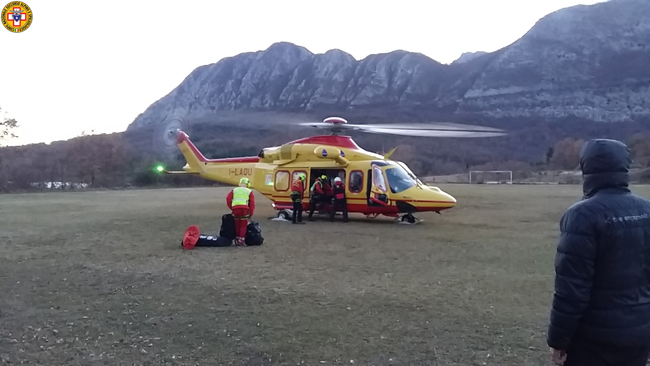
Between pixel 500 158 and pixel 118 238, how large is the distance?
77810 mm

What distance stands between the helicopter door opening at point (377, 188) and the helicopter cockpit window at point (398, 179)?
179mm

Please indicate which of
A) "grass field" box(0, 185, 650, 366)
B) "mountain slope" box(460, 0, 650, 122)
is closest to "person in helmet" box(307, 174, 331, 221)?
"grass field" box(0, 185, 650, 366)

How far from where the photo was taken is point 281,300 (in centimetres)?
Answer: 628

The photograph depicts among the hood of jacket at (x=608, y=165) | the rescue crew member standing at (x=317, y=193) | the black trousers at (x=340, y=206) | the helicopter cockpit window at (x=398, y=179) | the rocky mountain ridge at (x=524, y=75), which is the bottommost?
A: the black trousers at (x=340, y=206)

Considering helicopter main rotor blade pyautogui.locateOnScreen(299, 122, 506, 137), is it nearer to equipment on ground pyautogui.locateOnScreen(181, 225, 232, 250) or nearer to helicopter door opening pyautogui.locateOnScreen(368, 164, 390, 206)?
helicopter door opening pyautogui.locateOnScreen(368, 164, 390, 206)

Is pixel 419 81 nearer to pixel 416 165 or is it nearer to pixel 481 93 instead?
→ pixel 481 93

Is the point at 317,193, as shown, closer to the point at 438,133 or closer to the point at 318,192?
the point at 318,192

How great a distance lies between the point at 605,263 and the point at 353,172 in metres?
12.3

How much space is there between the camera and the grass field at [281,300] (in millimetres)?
4602

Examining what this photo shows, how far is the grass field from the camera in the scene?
460 centimetres

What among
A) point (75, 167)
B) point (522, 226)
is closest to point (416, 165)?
point (75, 167)

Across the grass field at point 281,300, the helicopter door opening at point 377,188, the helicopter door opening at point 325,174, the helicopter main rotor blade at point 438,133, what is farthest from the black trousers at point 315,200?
Answer: the grass field at point 281,300

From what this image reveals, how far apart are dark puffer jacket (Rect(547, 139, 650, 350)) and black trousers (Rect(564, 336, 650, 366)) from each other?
4 cm

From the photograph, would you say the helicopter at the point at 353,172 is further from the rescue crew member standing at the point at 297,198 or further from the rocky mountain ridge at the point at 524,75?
the rocky mountain ridge at the point at 524,75
